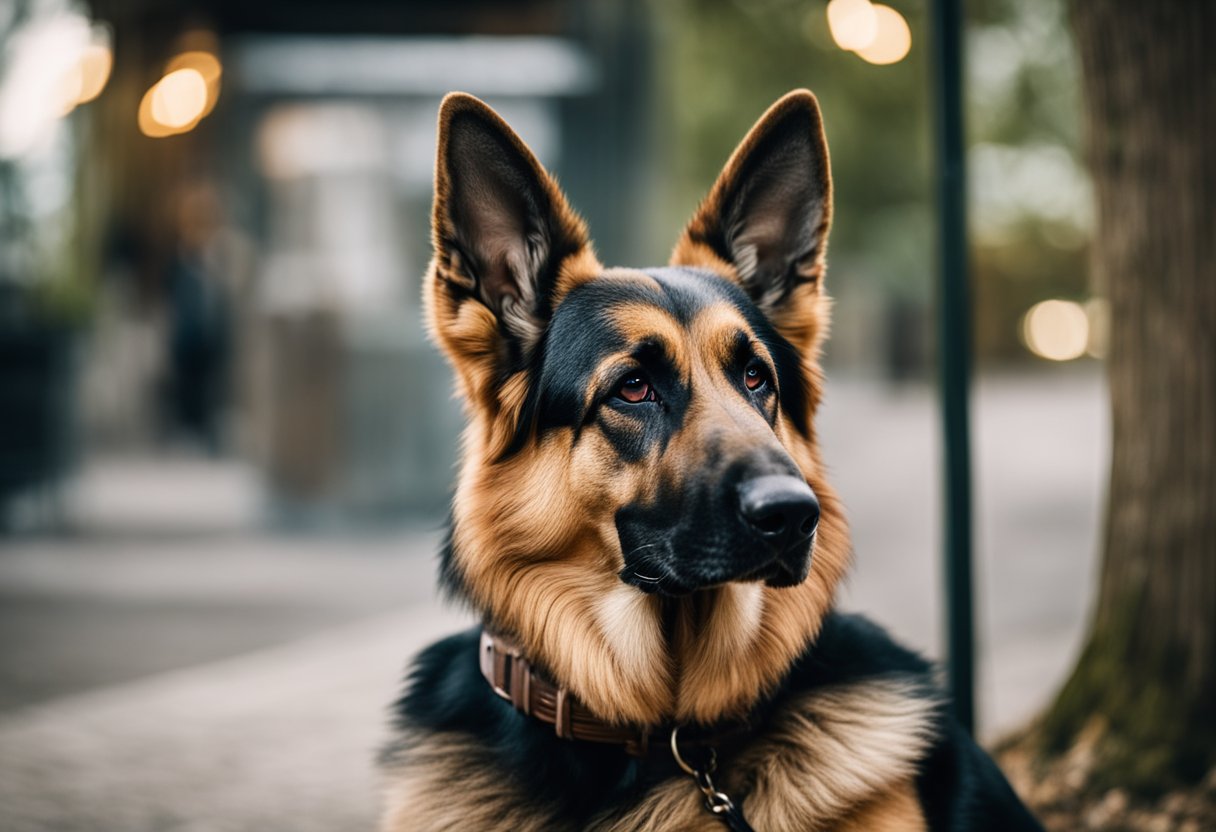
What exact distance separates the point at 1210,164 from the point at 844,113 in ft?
63.1

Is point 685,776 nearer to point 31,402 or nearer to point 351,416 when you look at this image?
point 351,416

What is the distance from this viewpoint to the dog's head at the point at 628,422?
9.00 ft

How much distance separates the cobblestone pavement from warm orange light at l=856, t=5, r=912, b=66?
2322 mm

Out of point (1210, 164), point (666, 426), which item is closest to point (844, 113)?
point (1210, 164)

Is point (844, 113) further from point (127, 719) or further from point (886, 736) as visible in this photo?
point (886, 736)

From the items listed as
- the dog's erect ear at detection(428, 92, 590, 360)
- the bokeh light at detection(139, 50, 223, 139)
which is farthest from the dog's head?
the bokeh light at detection(139, 50, 223, 139)

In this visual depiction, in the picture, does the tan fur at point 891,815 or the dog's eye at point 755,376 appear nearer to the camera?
the tan fur at point 891,815

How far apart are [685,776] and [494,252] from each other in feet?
4.63

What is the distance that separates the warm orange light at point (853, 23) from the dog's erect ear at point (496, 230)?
8.04 ft

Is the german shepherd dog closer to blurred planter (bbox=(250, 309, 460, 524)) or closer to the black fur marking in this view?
the black fur marking

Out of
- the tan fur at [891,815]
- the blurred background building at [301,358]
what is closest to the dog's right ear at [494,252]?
the tan fur at [891,815]

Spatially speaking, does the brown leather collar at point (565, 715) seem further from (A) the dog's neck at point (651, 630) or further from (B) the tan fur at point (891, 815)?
(B) the tan fur at point (891, 815)

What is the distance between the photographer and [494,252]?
3.14 metres

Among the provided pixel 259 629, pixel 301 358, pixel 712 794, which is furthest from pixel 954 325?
pixel 301 358
